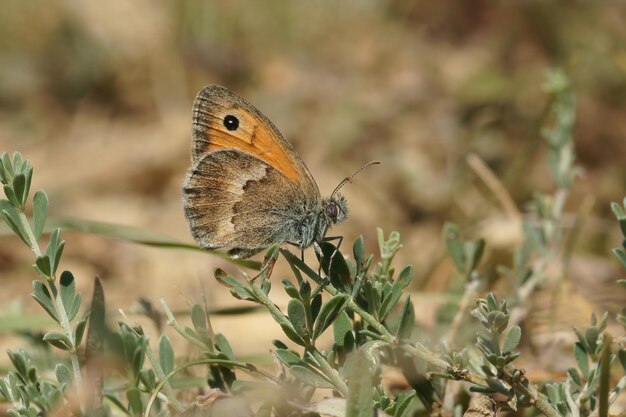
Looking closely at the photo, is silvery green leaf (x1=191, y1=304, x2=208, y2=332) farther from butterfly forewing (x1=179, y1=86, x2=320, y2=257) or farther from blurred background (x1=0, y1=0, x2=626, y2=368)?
blurred background (x1=0, y1=0, x2=626, y2=368)

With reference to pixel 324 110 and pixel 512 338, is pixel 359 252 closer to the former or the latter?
pixel 512 338

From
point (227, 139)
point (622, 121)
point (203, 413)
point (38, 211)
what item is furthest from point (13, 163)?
point (622, 121)

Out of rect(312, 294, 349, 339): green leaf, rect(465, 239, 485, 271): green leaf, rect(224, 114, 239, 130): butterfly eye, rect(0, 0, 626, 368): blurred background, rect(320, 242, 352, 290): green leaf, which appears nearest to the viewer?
rect(312, 294, 349, 339): green leaf

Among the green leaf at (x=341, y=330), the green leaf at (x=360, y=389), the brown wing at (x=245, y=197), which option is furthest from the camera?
the brown wing at (x=245, y=197)

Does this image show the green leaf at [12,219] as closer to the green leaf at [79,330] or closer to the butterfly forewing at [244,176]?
the green leaf at [79,330]

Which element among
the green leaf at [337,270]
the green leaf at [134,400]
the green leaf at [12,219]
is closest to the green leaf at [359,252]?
the green leaf at [337,270]

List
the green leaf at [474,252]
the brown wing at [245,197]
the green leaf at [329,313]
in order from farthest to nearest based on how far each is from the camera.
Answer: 1. the brown wing at [245,197]
2. the green leaf at [474,252]
3. the green leaf at [329,313]

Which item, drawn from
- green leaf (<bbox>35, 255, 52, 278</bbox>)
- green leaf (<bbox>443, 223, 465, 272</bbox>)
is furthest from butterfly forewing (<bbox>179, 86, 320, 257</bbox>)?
green leaf (<bbox>35, 255, 52, 278</bbox>)
